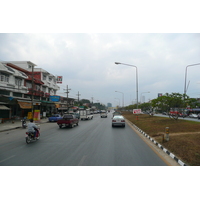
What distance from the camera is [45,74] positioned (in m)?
39.5

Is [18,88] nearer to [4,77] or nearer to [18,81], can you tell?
[18,81]

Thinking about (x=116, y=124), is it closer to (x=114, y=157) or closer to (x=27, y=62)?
(x=114, y=157)

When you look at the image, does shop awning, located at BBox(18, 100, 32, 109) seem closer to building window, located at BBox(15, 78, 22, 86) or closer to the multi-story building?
the multi-story building

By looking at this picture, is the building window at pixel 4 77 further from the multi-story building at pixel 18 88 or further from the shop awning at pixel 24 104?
the shop awning at pixel 24 104

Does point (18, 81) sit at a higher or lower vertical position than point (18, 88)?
higher

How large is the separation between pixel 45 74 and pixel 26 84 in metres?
9.23

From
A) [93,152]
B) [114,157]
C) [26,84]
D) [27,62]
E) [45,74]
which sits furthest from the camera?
[45,74]

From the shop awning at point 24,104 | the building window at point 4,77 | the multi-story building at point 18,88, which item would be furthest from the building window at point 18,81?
the shop awning at point 24,104

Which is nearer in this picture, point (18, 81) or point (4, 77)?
point (4, 77)

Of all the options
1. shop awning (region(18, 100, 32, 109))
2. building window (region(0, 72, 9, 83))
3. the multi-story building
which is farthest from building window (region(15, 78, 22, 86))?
shop awning (region(18, 100, 32, 109))

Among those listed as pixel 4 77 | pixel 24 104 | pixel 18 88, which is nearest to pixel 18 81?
pixel 18 88

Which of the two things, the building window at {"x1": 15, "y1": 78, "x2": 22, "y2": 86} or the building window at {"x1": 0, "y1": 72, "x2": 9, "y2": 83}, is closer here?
the building window at {"x1": 0, "y1": 72, "x2": 9, "y2": 83}

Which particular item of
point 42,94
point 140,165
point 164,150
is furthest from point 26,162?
point 42,94

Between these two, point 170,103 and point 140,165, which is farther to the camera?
point 170,103
